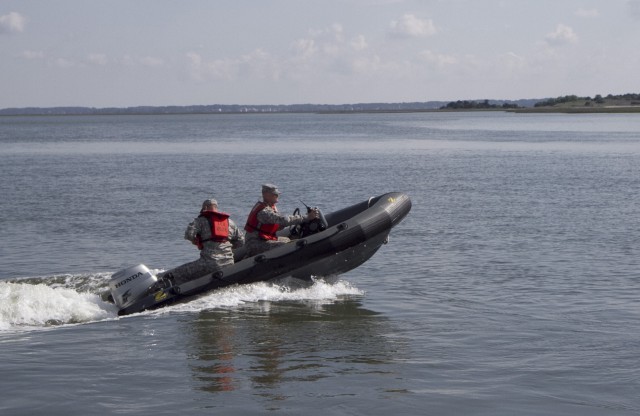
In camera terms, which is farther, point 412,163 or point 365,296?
point 412,163

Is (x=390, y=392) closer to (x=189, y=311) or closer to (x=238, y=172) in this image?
(x=189, y=311)

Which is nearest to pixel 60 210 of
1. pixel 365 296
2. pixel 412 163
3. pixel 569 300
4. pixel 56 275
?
pixel 56 275

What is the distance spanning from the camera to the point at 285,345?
9164 millimetres

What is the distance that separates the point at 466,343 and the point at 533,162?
1101 inches

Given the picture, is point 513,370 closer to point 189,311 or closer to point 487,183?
point 189,311

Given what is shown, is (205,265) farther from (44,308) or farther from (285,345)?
(285,345)

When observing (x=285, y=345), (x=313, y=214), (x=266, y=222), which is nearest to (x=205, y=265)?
(x=266, y=222)

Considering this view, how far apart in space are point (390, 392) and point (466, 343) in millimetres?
1714

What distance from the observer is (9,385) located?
7.68 metres

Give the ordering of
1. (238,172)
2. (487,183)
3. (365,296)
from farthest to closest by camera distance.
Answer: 1. (238,172)
2. (487,183)
3. (365,296)

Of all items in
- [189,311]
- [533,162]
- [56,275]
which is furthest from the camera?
[533,162]

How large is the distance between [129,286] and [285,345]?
227cm

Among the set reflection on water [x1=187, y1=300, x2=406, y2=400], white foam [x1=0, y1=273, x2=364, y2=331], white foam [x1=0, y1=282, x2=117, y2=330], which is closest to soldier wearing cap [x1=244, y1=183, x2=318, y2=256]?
white foam [x1=0, y1=273, x2=364, y2=331]

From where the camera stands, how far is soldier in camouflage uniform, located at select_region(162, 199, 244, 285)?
421 inches
